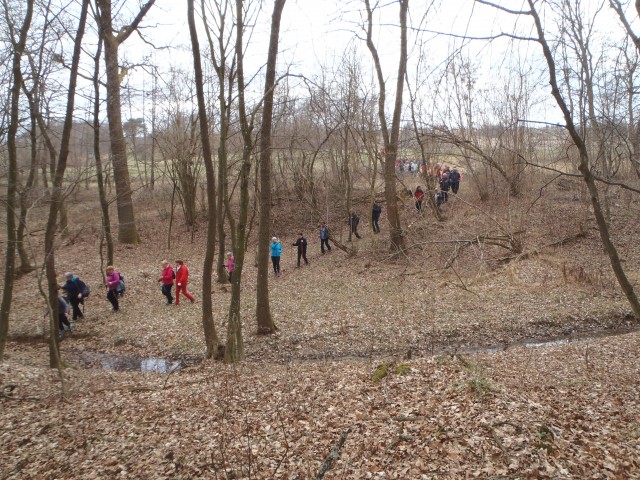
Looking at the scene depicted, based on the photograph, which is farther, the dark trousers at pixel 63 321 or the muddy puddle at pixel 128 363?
the dark trousers at pixel 63 321

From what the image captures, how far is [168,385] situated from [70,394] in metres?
1.63

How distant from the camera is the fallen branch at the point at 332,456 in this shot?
4665 mm

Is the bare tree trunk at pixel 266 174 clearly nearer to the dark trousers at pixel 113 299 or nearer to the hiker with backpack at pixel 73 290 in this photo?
the dark trousers at pixel 113 299

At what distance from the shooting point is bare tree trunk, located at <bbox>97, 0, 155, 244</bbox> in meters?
12.3

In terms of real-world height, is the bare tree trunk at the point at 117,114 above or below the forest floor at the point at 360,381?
above

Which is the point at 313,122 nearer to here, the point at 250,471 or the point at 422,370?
the point at 422,370

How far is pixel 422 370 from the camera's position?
7125 mm

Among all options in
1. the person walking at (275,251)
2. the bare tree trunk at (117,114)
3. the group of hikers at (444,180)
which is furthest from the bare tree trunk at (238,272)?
the group of hikers at (444,180)

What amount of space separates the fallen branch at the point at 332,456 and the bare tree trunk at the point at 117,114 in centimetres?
947

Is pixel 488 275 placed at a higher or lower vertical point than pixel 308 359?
higher

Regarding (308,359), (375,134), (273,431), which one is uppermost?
(375,134)

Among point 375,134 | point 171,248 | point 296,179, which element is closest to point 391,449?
point 375,134

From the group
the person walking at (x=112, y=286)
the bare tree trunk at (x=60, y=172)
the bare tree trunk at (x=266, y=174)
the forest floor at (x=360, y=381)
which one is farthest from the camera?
the person walking at (x=112, y=286)

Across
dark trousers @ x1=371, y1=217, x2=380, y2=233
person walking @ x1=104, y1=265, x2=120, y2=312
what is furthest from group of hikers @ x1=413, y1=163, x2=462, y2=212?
person walking @ x1=104, y1=265, x2=120, y2=312
